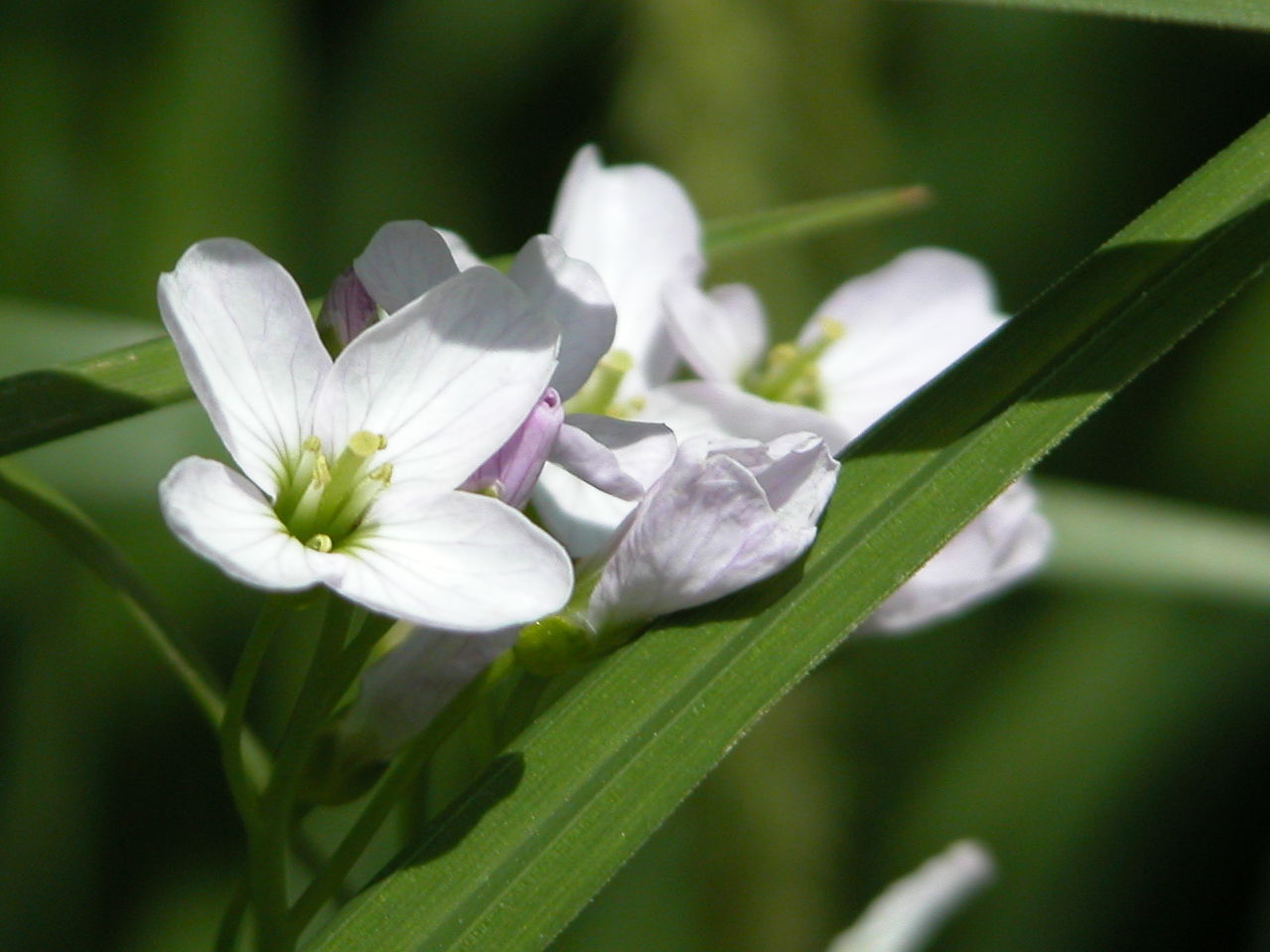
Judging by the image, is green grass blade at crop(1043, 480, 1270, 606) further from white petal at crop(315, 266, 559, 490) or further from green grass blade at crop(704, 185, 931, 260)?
white petal at crop(315, 266, 559, 490)

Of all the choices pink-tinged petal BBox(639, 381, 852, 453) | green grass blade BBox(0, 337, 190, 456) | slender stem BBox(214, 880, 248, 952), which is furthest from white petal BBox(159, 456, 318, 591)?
pink-tinged petal BBox(639, 381, 852, 453)

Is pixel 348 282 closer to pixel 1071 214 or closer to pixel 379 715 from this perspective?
pixel 379 715

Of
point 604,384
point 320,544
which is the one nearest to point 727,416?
point 604,384

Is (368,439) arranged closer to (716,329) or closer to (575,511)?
(575,511)

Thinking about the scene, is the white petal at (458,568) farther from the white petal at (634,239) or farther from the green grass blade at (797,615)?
the white petal at (634,239)

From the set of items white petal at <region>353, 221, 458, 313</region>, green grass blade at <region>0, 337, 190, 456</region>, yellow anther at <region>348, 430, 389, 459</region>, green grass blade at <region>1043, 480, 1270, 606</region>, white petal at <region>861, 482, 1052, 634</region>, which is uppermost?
white petal at <region>353, 221, 458, 313</region>

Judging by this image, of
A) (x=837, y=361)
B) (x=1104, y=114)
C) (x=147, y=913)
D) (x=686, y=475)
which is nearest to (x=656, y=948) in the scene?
(x=147, y=913)
